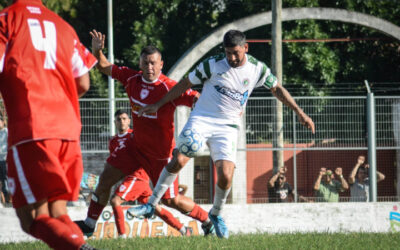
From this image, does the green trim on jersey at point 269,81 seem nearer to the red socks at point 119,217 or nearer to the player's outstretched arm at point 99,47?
the player's outstretched arm at point 99,47

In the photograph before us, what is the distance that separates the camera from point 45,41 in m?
4.62

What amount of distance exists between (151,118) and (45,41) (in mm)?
3707

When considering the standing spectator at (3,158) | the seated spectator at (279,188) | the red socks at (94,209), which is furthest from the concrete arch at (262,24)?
the red socks at (94,209)

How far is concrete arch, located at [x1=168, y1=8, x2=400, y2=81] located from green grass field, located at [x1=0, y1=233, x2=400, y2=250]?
8.33m

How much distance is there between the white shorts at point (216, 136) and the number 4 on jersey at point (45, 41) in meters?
2.94

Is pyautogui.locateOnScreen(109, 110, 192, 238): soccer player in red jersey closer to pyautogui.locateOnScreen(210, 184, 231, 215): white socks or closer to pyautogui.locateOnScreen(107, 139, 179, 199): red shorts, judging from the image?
pyautogui.locateOnScreen(107, 139, 179, 199): red shorts

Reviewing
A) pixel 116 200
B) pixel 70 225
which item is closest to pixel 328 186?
pixel 116 200

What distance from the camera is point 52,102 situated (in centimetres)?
455

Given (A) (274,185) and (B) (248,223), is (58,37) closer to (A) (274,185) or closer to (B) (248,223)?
(B) (248,223)

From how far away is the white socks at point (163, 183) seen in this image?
25.1 ft

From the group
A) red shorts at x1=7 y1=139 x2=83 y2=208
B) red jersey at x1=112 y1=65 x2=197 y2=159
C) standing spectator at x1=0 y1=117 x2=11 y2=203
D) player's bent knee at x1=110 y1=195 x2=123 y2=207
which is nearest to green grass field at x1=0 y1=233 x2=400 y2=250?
Result: red jersey at x1=112 y1=65 x2=197 y2=159

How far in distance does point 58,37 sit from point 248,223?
28.2 feet

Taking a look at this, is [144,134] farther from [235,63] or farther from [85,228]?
[235,63]

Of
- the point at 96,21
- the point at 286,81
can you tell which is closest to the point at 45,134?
the point at 286,81
